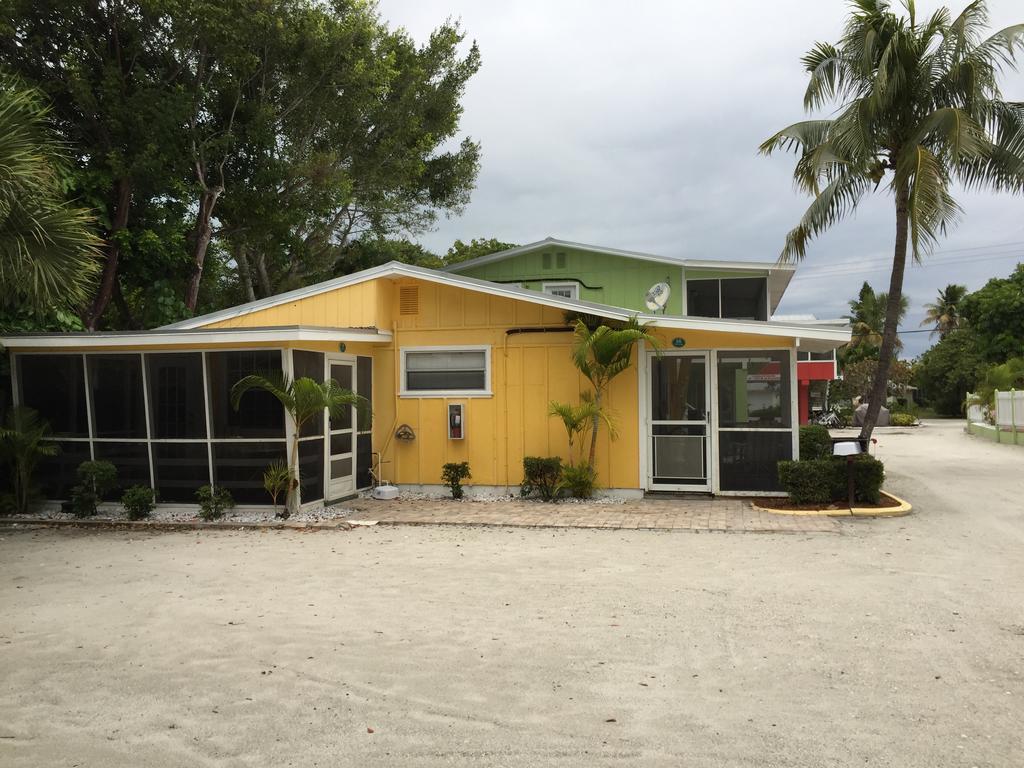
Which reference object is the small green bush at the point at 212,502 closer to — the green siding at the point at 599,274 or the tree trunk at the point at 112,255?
the tree trunk at the point at 112,255

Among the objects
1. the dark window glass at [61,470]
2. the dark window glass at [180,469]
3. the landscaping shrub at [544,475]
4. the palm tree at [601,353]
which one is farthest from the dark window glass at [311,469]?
the palm tree at [601,353]

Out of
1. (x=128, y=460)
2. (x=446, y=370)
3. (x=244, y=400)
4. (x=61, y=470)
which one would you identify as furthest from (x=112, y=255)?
(x=446, y=370)

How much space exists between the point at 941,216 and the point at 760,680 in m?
9.89

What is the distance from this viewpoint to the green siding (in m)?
17.2

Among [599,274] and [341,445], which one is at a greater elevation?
[599,274]

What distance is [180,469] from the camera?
11.0 m

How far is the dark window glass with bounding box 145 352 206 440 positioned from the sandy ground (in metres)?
2.42

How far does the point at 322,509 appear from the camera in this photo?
11.1m

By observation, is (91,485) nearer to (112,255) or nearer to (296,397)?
(296,397)

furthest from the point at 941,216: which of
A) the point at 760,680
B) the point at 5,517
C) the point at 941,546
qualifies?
the point at 5,517

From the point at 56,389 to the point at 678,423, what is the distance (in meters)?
8.93

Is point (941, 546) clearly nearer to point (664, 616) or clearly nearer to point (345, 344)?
A: point (664, 616)

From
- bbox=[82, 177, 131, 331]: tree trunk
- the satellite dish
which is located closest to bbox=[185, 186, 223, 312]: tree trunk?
bbox=[82, 177, 131, 331]: tree trunk

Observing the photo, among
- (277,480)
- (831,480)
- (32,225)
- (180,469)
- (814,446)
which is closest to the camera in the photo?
(32,225)
